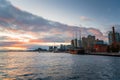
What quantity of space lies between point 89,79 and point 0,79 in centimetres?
1842

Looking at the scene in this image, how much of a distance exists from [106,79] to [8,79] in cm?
2034

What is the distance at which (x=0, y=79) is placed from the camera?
39312mm

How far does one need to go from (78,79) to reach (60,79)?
12.3ft

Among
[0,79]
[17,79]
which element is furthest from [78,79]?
[0,79]

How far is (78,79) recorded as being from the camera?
39750 mm

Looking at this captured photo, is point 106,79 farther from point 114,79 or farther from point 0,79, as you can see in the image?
point 0,79

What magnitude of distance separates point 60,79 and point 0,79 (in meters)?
12.4

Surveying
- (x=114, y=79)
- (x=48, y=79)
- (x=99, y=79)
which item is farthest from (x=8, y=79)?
(x=114, y=79)

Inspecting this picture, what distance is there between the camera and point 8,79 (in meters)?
39.6

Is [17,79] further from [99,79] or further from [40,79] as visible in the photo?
[99,79]

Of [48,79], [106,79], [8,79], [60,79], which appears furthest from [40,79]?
[106,79]

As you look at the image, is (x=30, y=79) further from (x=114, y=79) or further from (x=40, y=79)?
(x=114, y=79)

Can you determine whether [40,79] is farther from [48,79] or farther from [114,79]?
[114,79]

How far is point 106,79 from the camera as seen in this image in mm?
39469
